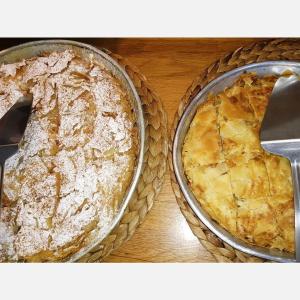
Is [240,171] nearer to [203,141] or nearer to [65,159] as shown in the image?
[203,141]

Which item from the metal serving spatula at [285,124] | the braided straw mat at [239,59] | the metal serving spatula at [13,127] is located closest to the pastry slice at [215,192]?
the braided straw mat at [239,59]

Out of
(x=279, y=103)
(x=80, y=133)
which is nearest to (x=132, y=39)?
(x=80, y=133)

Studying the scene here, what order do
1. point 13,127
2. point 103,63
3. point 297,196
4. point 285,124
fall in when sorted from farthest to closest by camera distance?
1. point 103,63
2. point 13,127
3. point 285,124
4. point 297,196

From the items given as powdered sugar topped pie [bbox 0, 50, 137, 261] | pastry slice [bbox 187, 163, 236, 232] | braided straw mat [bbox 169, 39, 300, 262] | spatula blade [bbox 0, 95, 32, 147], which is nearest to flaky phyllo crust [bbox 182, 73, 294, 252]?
pastry slice [bbox 187, 163, 236, 232]

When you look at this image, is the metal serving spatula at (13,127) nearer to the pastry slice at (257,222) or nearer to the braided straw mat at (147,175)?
the braided straw mat at (147,175)

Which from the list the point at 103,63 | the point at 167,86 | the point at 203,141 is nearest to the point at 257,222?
the point at 203,141

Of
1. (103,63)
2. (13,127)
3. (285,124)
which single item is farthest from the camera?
(103,63)

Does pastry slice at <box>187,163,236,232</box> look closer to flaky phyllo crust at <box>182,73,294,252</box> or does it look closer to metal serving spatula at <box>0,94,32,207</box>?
flaky phyllo crust at <box>182,73,294,252</box>
